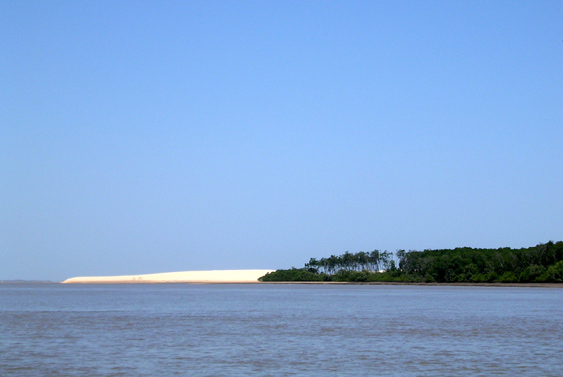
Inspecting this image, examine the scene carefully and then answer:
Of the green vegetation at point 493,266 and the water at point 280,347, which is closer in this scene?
the water at point 280,347

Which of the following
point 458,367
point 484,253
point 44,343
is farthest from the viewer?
point 484,253

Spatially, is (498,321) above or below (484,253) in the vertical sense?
below

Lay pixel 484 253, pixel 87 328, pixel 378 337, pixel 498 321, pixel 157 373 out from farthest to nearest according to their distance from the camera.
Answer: pixel 484 253, pixel 498 321, pixel 87 328, pixel 378 337, pixel 157 373

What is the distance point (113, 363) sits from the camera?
2659 centimetres

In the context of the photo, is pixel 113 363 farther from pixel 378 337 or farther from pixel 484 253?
pixel 484 253

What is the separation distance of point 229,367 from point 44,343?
471 inches

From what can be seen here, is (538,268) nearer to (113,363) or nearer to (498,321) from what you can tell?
(498,321)

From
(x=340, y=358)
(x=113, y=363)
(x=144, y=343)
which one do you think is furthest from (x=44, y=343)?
(x=340, y=358)

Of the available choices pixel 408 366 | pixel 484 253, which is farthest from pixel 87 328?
pixel 484 253

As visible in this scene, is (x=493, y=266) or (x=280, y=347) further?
(x=493, y=266)

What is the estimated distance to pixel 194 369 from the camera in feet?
82.7

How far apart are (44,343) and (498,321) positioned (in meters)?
30.7

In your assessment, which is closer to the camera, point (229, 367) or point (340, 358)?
point (229, 367)

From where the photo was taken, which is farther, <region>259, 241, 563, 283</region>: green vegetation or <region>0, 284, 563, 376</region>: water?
<region>259, 241, 563, 283</region>: green vegetation
